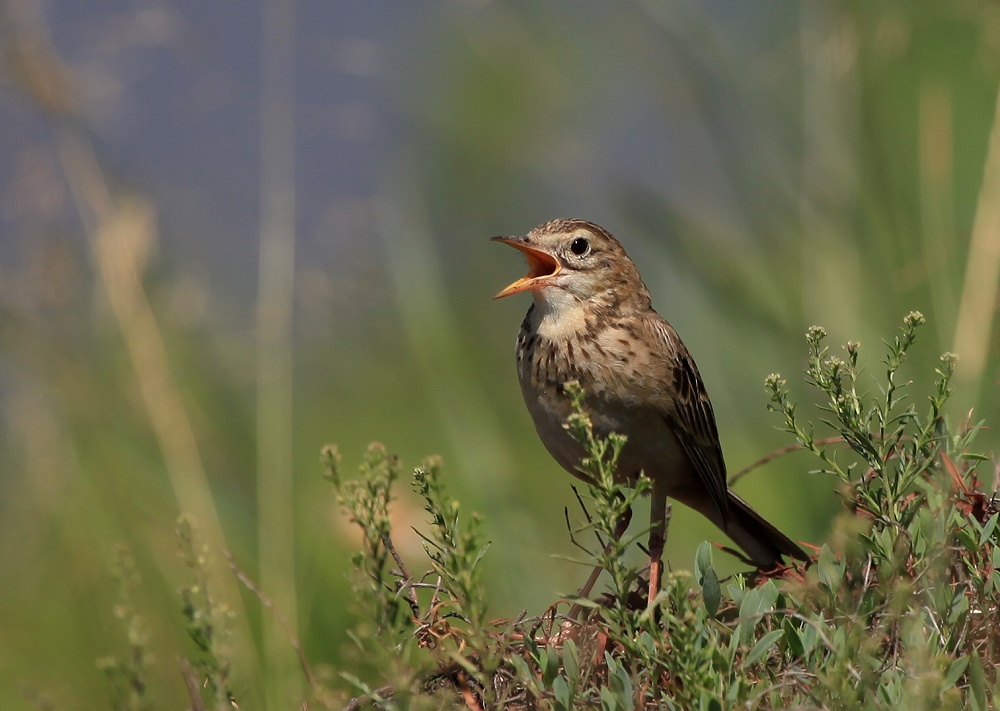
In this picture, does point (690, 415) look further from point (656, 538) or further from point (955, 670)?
point (955, 670)

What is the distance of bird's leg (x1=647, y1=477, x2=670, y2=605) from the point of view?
3148mm

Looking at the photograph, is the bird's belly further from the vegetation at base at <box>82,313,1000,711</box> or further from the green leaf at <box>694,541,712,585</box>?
the green leaf at <box>694,541,712,585</box>

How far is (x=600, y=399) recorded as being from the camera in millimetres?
3662

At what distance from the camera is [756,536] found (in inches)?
146

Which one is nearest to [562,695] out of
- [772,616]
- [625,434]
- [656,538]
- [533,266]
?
[772,616]

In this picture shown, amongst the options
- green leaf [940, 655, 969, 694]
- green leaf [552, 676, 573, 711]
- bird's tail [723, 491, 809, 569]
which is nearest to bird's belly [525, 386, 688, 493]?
bird's tail [723, 491, 809, 569]

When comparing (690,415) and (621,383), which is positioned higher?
(621,383)

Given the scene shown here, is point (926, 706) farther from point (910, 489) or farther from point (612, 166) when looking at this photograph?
point (612, 166)

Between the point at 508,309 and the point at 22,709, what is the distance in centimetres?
Answer: 271

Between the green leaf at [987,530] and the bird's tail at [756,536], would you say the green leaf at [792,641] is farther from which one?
the bird's tail at [756,536]

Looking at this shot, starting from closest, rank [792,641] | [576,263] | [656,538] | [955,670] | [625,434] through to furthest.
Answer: [955,670] → [792,641] → [656,538] → [625,434] → [576,263]

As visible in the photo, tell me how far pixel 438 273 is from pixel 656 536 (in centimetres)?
116

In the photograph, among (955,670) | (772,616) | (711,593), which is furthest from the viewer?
(772,616)

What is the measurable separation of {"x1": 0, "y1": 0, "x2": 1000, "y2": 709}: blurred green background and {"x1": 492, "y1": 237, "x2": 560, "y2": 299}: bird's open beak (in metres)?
0.28
